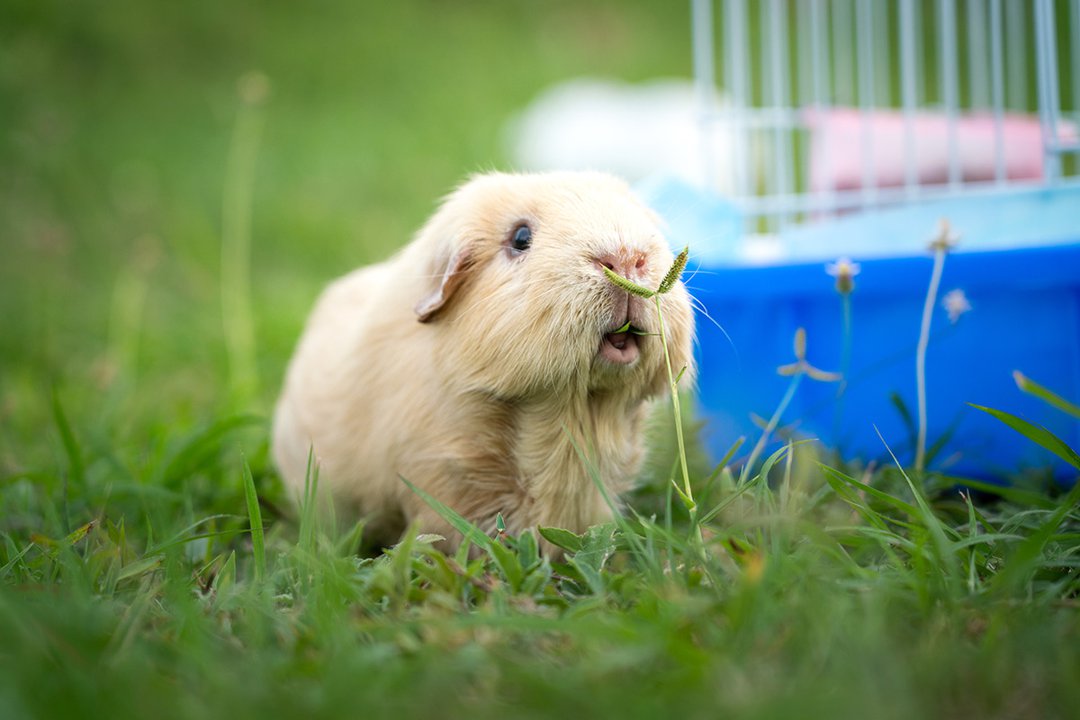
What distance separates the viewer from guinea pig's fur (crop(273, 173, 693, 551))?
1.75 m

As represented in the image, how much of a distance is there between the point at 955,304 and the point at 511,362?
108cm

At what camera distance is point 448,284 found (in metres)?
1.89

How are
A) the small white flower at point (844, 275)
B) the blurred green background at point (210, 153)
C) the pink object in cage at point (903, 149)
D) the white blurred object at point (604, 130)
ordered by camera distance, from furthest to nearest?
the white blurred object at point (604, 130), the blurred green background at point (210, 153), the pink object in cage at point (903, 149), the small white flower at point (844, 275)

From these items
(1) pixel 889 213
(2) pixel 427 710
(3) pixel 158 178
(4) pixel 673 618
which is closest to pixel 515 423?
(4) pixel 673 618

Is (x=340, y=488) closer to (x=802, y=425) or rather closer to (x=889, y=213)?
(x=802, y=425)

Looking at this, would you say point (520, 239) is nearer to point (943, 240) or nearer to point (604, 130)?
point (943, 240)

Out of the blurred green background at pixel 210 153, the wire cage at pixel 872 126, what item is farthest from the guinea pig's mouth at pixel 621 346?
the blurred green background at pixel 210 153

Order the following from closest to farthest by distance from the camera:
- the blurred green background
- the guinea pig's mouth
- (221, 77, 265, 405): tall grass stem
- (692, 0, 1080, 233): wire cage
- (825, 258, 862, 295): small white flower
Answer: the guinea pig's mouth < (825, 258, 862, 295): small white flower < (692, 0, 1080, 233): wire cage < (221, 77, 265, 405): tall grass stem < the blurred green background

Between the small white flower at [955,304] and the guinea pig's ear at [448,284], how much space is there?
113 centimetres

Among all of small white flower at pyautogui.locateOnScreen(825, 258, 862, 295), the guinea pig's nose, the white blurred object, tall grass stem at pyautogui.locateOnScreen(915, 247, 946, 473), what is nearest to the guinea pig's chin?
the guinea pig's nose

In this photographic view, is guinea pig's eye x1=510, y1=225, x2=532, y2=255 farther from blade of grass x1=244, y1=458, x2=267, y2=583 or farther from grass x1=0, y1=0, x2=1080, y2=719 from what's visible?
blade of grass x1=244, y1=458, x2=267, y2=583

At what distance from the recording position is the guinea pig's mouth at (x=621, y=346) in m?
1.77

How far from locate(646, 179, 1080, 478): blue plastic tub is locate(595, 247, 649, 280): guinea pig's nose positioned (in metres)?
0.42

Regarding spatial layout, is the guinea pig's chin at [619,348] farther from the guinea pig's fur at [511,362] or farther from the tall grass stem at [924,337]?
the tall grass stem at [924,337]
